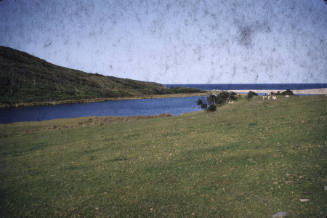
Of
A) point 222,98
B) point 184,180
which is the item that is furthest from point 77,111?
point 184,180

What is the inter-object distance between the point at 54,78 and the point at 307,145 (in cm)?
17382

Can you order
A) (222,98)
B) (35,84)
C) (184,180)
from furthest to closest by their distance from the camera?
1. (35,84)
2. (222,98)
3. (184,180)

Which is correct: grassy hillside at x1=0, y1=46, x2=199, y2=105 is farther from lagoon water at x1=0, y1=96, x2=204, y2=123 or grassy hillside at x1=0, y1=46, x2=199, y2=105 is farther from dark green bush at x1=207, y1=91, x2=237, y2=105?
dark green bush at x1=207, y1=91, x2=237, y2=105

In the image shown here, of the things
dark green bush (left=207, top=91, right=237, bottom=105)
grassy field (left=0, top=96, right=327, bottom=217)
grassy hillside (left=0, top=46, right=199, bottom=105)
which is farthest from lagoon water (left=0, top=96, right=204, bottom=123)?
grassy field (left=0, top=96, right=327, bottom=217)

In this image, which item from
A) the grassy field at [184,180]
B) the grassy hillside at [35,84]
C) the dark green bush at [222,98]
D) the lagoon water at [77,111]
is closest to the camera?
the grassy field at [184,180]

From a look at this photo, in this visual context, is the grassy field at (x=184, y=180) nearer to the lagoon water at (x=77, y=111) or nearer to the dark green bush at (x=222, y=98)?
the dark green bush at (x=222, y=98)

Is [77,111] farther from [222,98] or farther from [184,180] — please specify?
[184,180]

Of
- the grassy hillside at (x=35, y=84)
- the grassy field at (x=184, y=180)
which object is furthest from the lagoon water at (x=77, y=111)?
the grassy field at (x=184, y=180)

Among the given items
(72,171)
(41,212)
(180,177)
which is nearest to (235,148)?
(180,177)

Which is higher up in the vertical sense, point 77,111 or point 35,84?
point 35,84

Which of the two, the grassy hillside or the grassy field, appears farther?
the grassy hillside

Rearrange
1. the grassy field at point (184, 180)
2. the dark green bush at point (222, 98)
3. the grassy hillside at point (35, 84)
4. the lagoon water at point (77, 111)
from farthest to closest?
the grassy hillside at point (35, 84) → the lagoon water at point (77, 111) → the dark green bush at point (222, 98) → the grassy field at point (184, 180)

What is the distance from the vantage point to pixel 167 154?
52.0ft

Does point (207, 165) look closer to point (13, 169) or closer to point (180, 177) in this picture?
point (180, 177)
